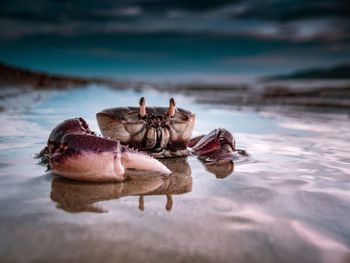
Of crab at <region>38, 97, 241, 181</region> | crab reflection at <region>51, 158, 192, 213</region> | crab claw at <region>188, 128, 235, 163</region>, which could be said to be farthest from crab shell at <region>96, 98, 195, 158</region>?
crab reflection at <region>51, 158, 192, 213</region>

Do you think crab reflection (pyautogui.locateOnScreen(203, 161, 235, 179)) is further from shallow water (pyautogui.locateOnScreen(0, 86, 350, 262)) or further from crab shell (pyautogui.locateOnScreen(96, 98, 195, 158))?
crab shell (pyautogui.locateOnScreen(96, 98, 195, 158))

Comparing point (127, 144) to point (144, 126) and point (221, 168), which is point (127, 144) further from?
point (221, 168)

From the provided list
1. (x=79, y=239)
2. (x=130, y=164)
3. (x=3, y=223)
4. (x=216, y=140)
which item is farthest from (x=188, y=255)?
(x=216, y=140)

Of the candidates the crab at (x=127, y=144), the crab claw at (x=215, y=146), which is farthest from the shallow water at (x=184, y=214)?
the crab claw at (x=215, y=146)

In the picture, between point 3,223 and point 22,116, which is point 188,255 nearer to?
point 3,223

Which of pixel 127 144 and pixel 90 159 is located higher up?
pixel 90 159

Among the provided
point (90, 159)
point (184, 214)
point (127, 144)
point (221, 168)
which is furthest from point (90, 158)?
point (221, 168)
